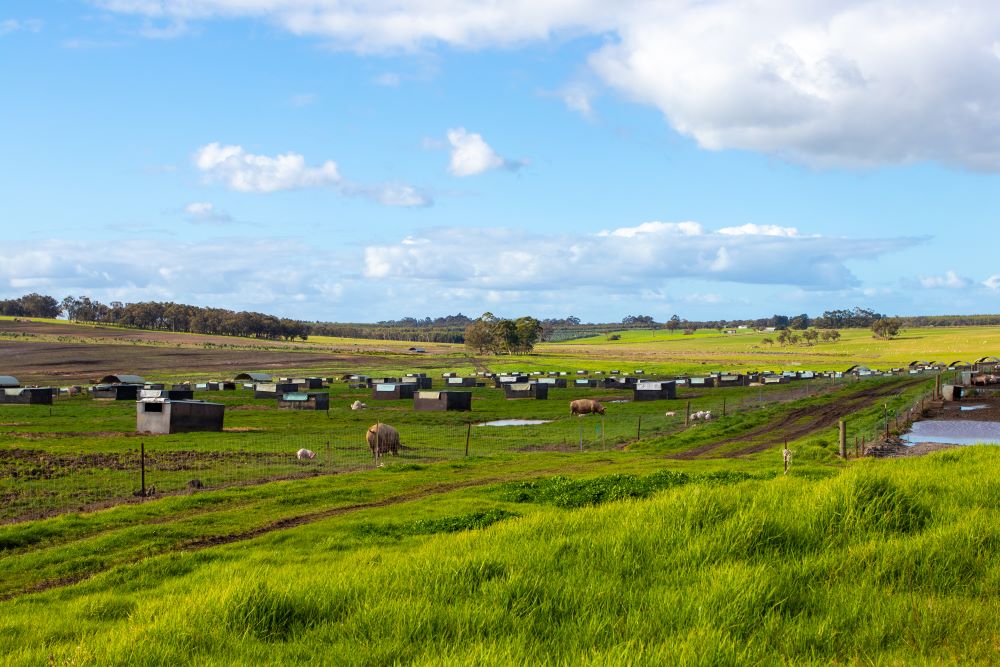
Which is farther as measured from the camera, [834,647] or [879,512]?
[879,512]

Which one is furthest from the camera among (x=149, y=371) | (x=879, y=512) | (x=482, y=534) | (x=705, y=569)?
(x=149, y=371)

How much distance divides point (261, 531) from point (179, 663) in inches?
528

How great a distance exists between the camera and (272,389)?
101062 mm

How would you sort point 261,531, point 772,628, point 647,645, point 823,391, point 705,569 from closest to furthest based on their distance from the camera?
point 647,645, point 772,628, point 705,569, point 261,531, point 823,391

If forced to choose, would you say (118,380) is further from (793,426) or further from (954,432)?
(954,432)

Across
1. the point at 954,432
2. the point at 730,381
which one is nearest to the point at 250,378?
the point at 730,381

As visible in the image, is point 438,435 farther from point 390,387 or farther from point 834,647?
point 834,647

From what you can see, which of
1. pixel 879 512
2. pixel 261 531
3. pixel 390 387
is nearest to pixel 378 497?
pixel 261 531

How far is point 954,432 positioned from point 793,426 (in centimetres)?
1159

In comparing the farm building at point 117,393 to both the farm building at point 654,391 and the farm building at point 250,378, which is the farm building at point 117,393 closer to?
the farm building at point 250,378

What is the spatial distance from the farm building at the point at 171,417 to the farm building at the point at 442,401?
25698mm

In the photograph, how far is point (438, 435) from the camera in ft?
181

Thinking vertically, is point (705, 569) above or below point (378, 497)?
above

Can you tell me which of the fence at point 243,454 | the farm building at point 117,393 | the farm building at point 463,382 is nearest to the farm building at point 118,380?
the farm building at point 117,393
